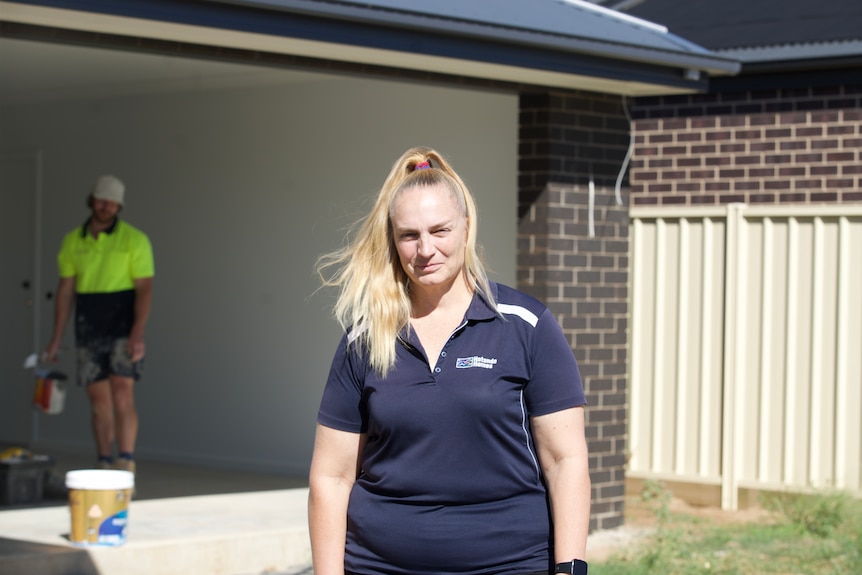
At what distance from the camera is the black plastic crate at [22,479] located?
7.91m

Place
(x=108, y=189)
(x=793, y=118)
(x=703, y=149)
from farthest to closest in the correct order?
(x=703, y=149), (x=793, y=118), (x=108, y=189)

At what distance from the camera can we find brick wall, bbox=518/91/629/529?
8.17 metres

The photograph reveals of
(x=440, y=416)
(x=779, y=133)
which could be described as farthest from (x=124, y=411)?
(x=440, y=416)

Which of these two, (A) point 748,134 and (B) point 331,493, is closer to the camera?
(B) point 331,493

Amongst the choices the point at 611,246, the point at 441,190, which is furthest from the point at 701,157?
the point at 441,190

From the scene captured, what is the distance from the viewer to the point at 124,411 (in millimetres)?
8148

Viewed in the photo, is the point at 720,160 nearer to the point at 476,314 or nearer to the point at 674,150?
the point at 674,150

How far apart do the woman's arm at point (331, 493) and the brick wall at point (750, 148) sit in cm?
710

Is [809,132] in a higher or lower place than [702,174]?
higher

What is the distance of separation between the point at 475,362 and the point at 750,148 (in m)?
7.25

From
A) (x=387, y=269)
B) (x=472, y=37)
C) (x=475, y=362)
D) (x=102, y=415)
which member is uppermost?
(x=472, y=37)

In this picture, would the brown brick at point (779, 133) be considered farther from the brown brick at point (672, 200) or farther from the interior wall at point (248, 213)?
the interior wall at point (248, 213)

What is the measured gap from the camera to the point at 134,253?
829cm

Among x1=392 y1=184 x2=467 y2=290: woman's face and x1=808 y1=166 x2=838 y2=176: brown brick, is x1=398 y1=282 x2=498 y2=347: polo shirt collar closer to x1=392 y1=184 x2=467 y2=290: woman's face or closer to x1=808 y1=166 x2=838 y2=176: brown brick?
x1=392 y1=184 x2=467 y2=290: woman's face
